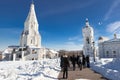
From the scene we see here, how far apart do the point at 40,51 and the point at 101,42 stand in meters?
24.8

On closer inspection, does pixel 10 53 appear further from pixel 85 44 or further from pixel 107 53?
pixel 107 53

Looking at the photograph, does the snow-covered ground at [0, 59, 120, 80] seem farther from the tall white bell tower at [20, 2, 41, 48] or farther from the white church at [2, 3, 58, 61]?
the tall white bell tower at [20, 2, 41, 48]

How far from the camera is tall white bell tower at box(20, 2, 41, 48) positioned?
67.6 metres

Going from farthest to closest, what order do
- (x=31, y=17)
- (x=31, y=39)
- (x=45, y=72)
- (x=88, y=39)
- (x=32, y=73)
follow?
(x=31, y=17) < (x=31, y=39) < (x=88, y=39) < (x=32, y=73) < (x=45, y=72)

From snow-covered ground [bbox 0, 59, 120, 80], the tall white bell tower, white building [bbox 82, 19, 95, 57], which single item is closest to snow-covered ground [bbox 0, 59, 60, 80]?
snow-covered ground [bbox 0, 59, 120, 80]

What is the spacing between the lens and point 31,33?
69375mm

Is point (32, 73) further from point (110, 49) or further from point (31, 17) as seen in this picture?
point (31, 17)

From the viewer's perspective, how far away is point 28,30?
6925 centimetres

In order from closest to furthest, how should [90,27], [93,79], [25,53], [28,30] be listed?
[93,79] → [25,53] → [90,27] → [28,30]

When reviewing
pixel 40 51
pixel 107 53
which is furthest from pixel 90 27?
pixel 40 51

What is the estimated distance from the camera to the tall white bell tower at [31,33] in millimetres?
67625

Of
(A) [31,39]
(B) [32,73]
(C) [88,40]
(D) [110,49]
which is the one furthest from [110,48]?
(B) [32,73]

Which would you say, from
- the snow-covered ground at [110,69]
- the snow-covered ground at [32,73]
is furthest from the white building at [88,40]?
the snow-covered ground at [32,73]

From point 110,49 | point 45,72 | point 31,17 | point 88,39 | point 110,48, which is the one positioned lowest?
point 45,72
